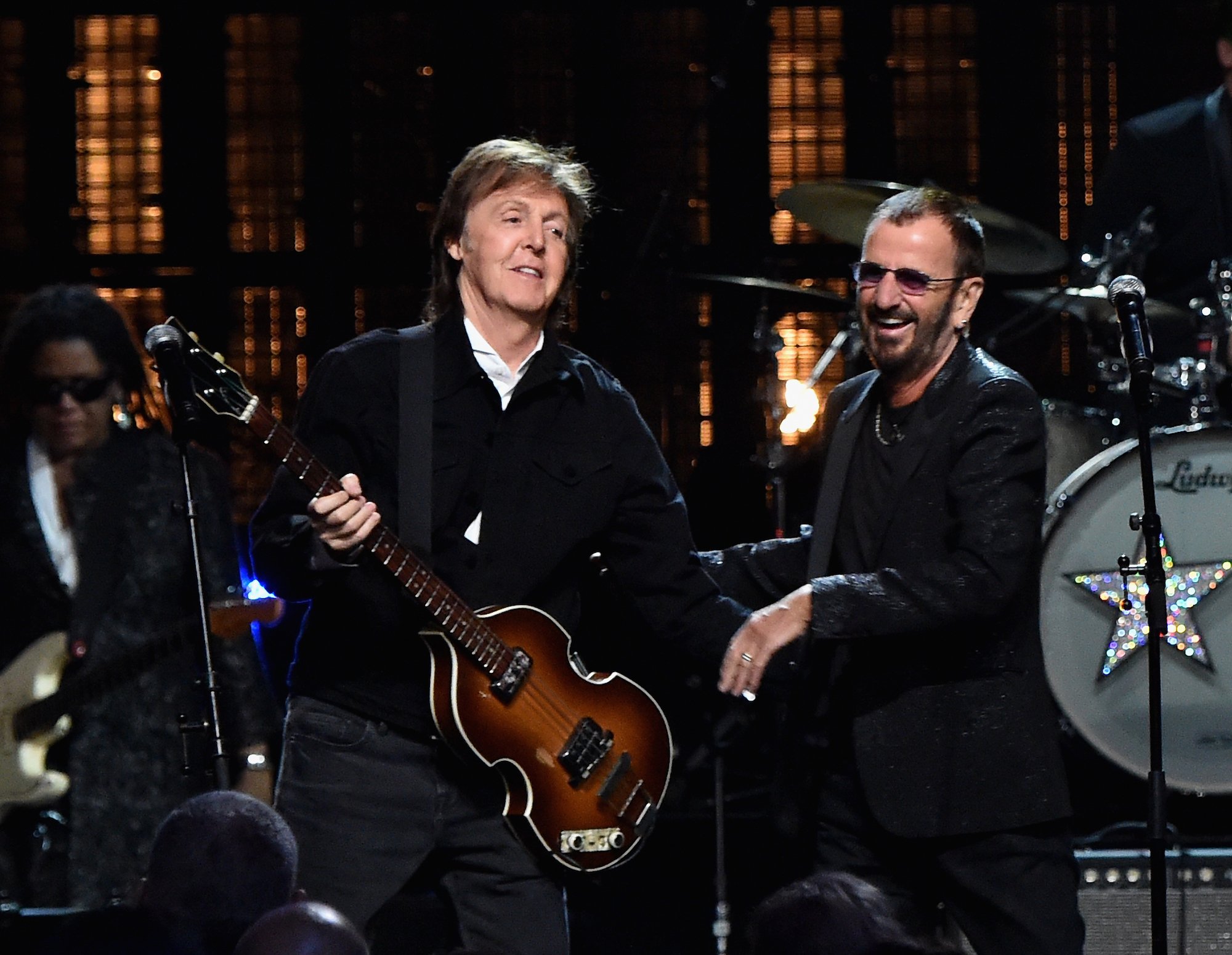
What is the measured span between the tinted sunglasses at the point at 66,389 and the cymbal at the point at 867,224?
98.5 inches

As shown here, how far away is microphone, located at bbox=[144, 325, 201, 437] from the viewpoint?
11.7 feet

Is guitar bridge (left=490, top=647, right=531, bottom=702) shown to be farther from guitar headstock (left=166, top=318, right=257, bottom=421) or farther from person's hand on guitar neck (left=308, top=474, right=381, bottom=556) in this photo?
guitar headstock (left=166, top=318, right=257, bottom=421)

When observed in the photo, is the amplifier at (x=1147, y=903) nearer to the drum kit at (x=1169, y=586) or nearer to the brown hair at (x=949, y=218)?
the drum kit at (x=1169, y=586)

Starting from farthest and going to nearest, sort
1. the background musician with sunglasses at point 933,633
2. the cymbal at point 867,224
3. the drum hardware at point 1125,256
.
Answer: the drum hardware at point 1125,256, the cymbal at point 867,224, the background musician with sunglasses at point 933,633

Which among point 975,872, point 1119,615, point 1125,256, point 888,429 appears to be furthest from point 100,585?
point 1125,256

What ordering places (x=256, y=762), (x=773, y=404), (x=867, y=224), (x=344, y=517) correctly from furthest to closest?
(x=773, y=404)
(x=867, y=224)
(x=256, y=762)
(x=344, y=517)

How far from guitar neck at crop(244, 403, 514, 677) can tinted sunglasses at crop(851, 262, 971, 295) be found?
1.21m

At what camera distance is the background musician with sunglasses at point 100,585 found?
4758 mm

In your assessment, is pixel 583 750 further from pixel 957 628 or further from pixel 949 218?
pixel 949 218

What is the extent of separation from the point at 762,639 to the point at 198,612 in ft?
4.03

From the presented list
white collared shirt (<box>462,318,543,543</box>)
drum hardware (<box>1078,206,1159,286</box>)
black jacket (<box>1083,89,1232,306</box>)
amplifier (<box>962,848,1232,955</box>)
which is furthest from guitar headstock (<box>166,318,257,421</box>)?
black jacket (<box>1083,89,1232,306</box>)

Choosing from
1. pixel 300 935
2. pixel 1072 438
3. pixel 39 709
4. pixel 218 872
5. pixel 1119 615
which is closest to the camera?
pixel 300 935

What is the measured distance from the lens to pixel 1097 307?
231 inches

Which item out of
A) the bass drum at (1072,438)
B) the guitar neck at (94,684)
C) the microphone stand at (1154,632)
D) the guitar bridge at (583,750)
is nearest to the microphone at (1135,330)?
the microphone stand at (1154,632)
